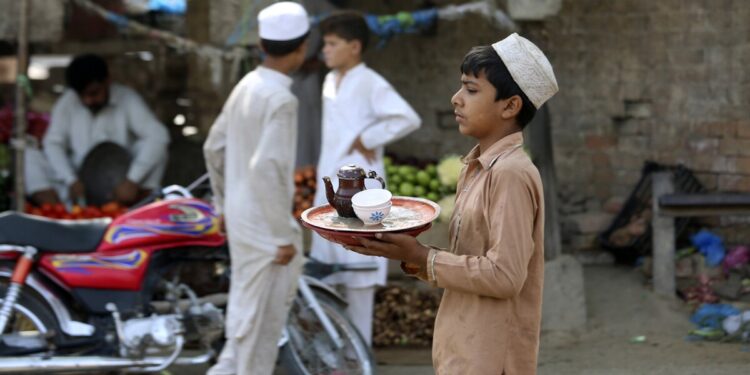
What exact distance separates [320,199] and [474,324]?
3331 millimetres

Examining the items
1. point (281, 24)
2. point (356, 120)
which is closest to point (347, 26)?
point (356, 120)

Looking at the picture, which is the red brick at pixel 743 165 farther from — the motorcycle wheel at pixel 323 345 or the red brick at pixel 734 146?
the motorcycle wheel at pixel 323 345

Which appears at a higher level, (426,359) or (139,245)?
(139,245)

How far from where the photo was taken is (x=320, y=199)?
6039mm

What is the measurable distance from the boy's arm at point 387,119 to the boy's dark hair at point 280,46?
1018 millimetres

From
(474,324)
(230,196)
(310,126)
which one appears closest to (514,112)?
(474,324)

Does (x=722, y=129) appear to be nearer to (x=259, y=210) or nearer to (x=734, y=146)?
(x=734, y=146)

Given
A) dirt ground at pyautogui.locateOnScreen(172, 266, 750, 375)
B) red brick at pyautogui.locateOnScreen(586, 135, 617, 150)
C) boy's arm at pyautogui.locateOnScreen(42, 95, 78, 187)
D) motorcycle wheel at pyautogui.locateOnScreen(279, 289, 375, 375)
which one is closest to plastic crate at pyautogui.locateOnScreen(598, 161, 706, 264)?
dirt ground at pyautogui.locateOnScreen(172, 266, 750, 375)

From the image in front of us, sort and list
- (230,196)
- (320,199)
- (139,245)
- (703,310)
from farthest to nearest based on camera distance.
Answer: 1. (703,310)
2. (320,199)
3. (139,245)
4. (230,196)

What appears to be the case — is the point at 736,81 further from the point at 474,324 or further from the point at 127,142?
the point at 474,324

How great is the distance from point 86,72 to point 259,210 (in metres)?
2.86

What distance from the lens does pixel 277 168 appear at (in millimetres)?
4727

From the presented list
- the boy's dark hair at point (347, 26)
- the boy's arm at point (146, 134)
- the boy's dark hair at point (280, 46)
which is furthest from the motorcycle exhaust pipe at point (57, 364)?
the boy's arm at point (146, 134)

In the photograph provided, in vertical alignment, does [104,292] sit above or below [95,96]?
below
